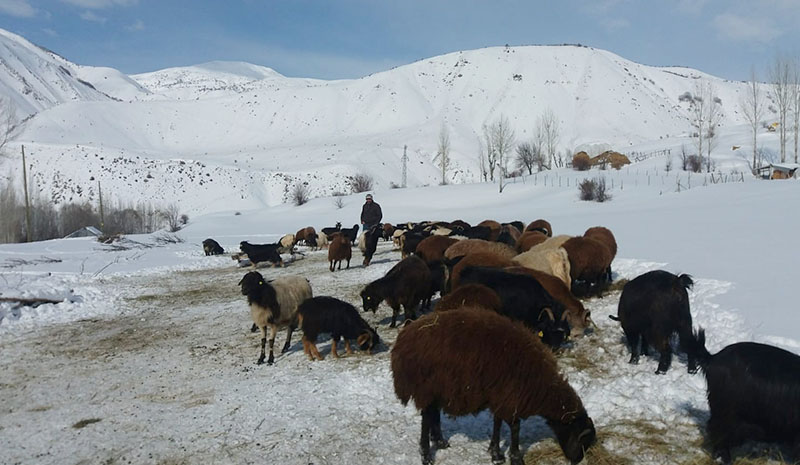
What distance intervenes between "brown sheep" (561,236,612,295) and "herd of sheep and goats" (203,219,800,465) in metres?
0.03

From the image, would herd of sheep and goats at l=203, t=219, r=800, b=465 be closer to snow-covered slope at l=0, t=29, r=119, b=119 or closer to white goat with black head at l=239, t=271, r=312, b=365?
white goat with black head at l=239, t=271, r=312, b=365

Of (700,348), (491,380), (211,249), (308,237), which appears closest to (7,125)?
(211,249)

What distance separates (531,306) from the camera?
263 inches

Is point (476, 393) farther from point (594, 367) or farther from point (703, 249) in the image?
point (703, 249)

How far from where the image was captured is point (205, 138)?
95.1 metres

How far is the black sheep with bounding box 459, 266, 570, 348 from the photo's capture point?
640 cm

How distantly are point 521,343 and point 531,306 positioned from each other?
8.59ft

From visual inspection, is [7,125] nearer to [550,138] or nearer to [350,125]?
[350,125]

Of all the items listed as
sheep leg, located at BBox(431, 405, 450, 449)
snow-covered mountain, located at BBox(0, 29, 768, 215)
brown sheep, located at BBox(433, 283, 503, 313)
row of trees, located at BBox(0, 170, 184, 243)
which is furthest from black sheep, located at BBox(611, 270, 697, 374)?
snow-covered mountain, located at BBox(0, 29, 768, 215)

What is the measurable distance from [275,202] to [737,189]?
53167 mm

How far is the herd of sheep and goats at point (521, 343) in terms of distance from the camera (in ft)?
12.5

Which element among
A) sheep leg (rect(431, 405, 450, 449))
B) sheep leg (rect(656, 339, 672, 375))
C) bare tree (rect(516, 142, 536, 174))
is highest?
bare tree (rect(516, 142, 536, 174))

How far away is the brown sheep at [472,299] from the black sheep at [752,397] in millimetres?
2612

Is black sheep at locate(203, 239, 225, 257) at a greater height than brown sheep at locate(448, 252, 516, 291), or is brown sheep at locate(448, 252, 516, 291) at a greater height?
brown sheep at locate(448, 252, 516, 291)
